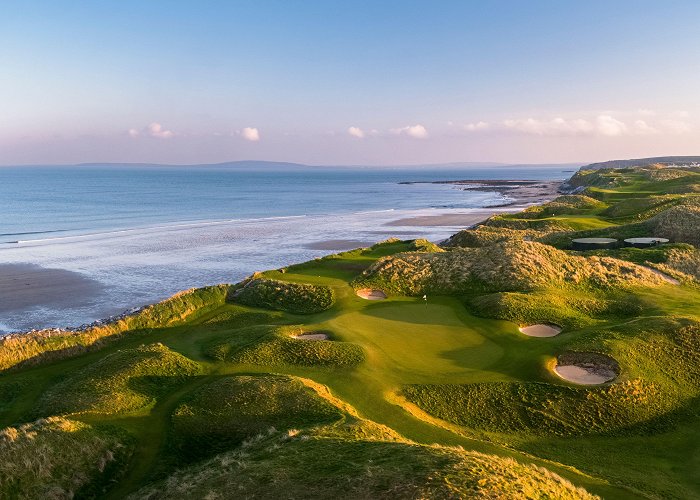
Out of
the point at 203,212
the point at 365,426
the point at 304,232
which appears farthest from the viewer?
the point at 203,212

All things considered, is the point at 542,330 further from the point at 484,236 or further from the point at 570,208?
the point at 570,208

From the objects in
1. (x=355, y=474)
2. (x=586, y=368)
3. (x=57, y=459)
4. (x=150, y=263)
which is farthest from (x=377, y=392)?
(x=150, y=263)

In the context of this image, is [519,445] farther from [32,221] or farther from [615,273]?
[32,221]

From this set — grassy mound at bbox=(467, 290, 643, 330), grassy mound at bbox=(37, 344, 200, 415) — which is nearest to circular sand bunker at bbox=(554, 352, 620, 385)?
grassy mound at bbox=(467, 290, 643, 330)

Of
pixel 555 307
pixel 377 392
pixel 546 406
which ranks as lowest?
pixel 546 406

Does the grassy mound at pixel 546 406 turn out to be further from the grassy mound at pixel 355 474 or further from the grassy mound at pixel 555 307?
the grassy mound at pixel 555 307

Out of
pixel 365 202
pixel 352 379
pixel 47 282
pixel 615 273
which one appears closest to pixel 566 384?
pixel 352 379

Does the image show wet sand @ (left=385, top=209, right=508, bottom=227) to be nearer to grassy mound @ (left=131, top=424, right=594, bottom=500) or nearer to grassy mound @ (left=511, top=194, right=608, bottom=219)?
grassy mound @ (left=511, top=194, right=608, bottom=219)

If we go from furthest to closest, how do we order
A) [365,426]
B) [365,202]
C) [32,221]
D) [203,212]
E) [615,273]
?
[365,202]
[203,212]
[32,221]
[615,273]
[365,426]
